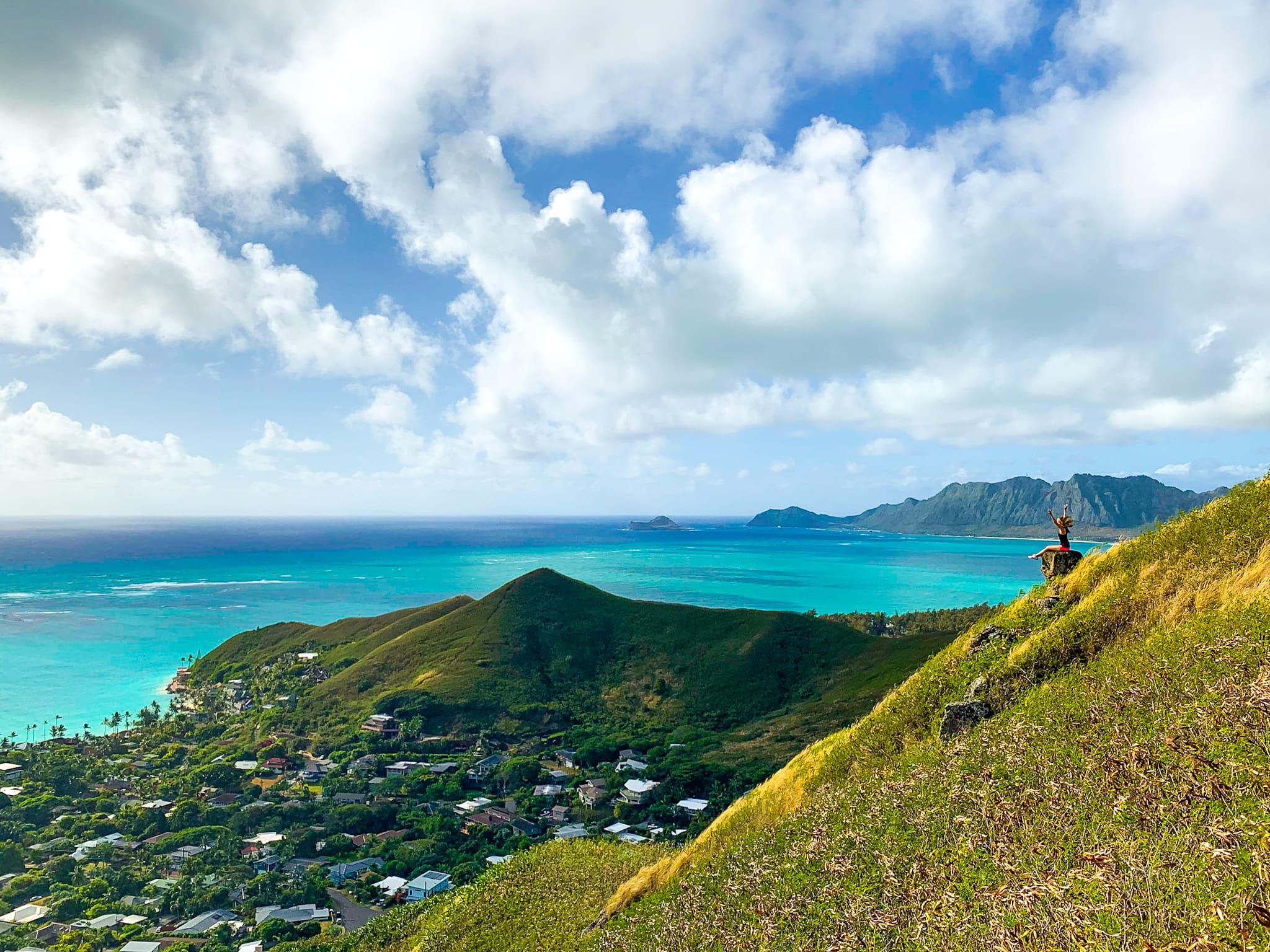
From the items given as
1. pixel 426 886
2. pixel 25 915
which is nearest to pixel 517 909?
pixel 426 886

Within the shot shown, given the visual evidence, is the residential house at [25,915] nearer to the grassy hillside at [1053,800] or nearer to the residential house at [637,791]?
the residential house at [637,791]

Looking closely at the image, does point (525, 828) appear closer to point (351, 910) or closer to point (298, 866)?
point (351, 910)

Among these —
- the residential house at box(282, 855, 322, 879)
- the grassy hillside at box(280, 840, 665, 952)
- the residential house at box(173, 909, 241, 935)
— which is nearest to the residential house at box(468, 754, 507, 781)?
the residential house at box(282, 855, 322, 879)

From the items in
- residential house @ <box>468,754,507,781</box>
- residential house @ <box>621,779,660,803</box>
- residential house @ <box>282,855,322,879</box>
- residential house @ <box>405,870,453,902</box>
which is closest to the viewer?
residential house @ <box>405,870,453,902</box>

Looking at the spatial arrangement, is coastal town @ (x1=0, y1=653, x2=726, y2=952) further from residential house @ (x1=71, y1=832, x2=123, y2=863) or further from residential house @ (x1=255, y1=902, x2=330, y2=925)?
residential house @ (x1=71, y1=832, x2=123, y2=863)

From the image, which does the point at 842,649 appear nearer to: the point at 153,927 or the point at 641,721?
the point at 641,721

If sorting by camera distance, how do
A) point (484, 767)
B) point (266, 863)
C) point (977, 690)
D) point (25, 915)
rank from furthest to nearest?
point (484, 767), point (266, 863), point (25, 915), point (977, 690)
